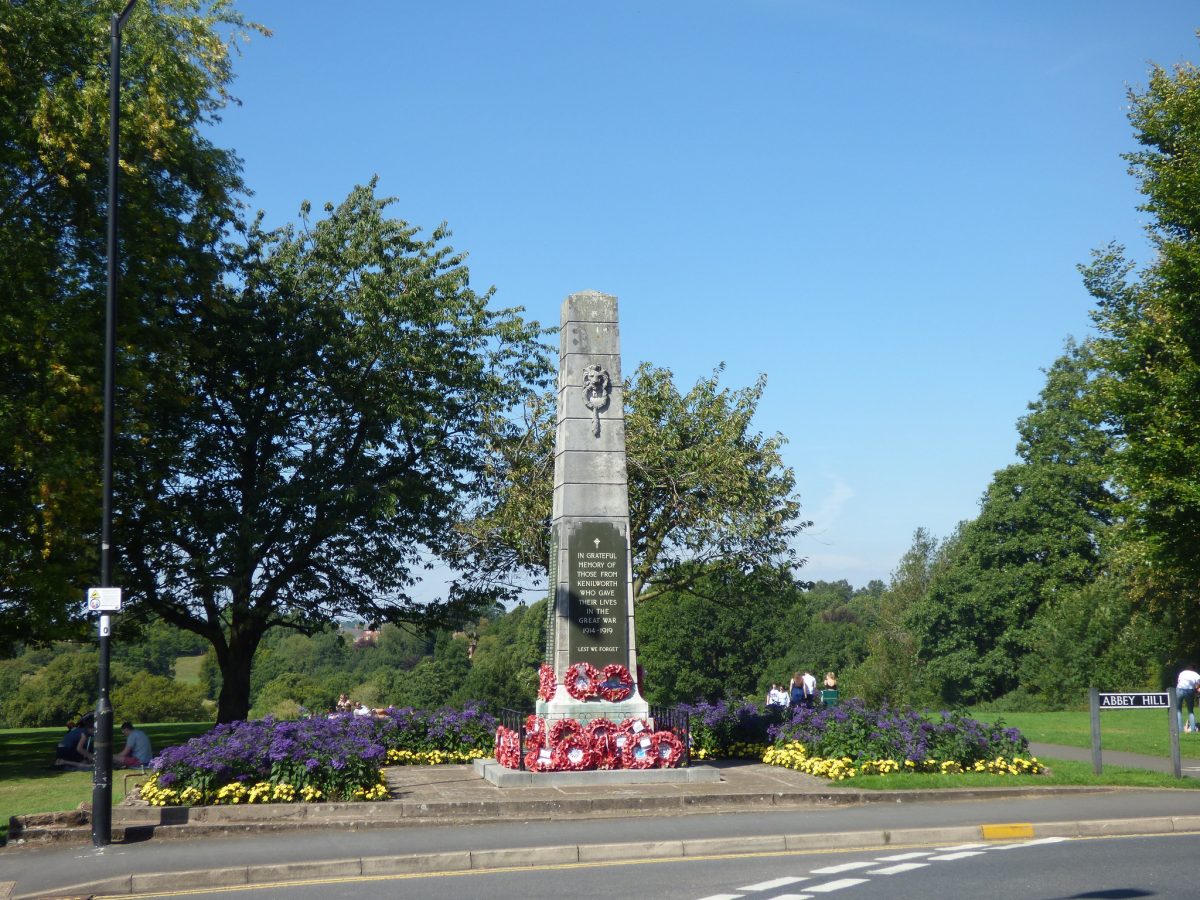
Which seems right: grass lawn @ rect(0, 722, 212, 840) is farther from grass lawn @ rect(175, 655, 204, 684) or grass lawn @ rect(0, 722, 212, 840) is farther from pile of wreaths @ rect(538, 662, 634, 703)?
grass lawn @ rect(175, 655, 204, 684)

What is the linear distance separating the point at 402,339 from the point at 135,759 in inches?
532

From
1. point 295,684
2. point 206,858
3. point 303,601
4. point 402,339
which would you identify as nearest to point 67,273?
point 402,339

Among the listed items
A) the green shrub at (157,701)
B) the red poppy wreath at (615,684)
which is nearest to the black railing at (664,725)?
the red poppy wreath at (615,684)

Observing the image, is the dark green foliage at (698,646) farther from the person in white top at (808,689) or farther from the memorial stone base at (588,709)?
the memorial stone base at (588,709)

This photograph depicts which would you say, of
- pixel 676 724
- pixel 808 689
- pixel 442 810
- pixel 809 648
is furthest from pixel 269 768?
pixel 809 648

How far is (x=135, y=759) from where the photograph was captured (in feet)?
67.9

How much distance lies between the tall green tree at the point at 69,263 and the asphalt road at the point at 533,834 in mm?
11203

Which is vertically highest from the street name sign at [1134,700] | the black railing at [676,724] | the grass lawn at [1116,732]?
the street name sign at [1134,700]

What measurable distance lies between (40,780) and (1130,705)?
60.9ft

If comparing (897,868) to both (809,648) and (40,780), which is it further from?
(809,648)

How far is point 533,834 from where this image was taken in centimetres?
1336

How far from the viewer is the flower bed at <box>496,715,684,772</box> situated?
17391 mm

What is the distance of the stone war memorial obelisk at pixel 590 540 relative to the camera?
17953 mm

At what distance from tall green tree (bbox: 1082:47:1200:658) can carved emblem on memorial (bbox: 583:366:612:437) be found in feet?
44.9
